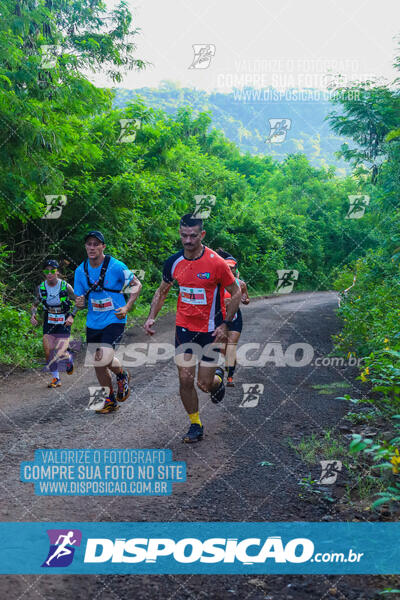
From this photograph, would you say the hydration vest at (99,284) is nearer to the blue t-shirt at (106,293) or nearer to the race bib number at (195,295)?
the blue t-shirt at (106,293)

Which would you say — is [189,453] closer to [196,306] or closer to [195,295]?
[196,306]

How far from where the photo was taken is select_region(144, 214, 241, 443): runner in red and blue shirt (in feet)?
19.4

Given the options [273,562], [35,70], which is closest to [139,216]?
[35,70]

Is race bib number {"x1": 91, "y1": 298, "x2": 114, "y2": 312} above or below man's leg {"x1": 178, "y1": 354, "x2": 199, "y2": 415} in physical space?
above

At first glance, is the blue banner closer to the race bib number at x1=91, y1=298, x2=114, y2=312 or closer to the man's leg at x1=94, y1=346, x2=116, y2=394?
the man's leg at x1=94, y1=346, x2=116, y2=394

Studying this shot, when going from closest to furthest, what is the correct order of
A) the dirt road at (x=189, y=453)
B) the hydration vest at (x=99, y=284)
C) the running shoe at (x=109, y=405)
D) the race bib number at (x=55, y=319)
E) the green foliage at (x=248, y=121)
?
1. the dirt road at (x=189, y=453)
2. the hydration vest at (x=99, y=284)
3. the running shoe at (x=109, y=405)
4. the race bib number at (x=55, y=319)
5. the green foliage at (x=248, y=121)

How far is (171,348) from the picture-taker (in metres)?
12.5

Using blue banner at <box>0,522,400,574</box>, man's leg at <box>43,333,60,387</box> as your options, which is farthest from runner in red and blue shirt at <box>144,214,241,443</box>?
man's leg at <box>43,333,60,387</box>

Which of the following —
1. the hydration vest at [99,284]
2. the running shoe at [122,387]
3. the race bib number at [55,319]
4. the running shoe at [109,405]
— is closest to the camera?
the hydration vest at [99,284]

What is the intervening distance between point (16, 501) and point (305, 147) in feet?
479

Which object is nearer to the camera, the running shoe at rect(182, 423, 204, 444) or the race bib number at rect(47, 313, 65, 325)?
the running shoe at rect(182, 423, 204, 444)

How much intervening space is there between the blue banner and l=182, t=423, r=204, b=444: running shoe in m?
1.86

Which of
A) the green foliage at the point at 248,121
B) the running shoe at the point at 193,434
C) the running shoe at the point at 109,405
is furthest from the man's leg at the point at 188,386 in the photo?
the green foliage at the point at 248,121

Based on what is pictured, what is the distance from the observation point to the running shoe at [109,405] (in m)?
7.09
